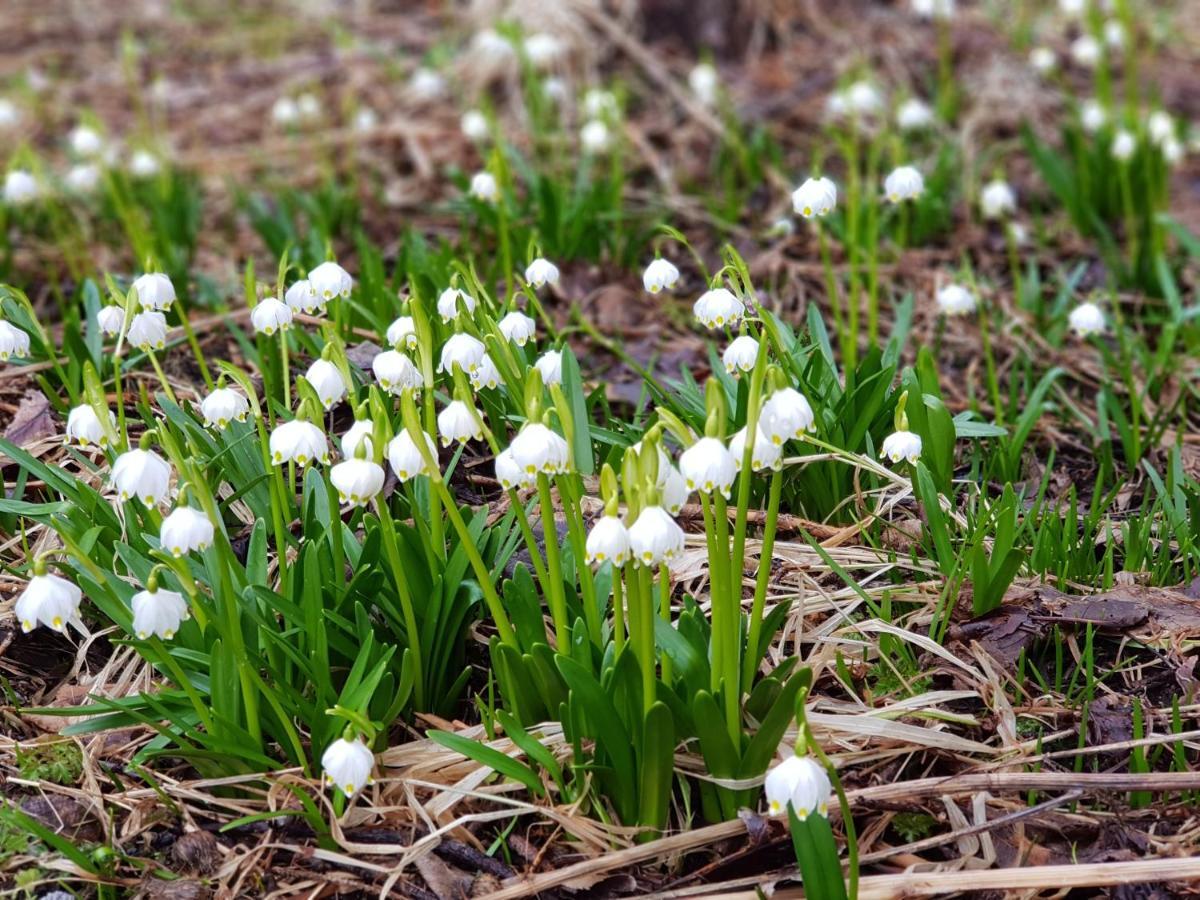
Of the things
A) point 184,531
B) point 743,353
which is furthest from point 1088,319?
point 184,531

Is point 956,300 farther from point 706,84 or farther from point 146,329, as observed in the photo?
point 146,329

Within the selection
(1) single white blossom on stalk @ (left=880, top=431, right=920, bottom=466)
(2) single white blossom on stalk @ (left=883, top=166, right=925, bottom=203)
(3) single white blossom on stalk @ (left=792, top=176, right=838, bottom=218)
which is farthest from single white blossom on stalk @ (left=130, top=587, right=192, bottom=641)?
(2) single white blossom on stalk @ (left=883, top=166, right=925, bottom=203)

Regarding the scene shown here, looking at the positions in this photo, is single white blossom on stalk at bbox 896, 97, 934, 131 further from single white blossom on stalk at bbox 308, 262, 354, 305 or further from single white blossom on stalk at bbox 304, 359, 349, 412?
single white blossom on stalk at bbox 304, 359, 349, 412

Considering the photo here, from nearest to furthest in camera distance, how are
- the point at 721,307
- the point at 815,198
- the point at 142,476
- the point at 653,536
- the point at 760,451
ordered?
the point at 653,536 < the point at 760,451 < the point at 142,476 < the point at 721,307 < the point at 815,198

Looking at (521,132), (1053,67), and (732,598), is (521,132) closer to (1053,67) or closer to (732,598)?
(1053,67)

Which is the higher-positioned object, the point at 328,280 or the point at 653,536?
the point at 328,280

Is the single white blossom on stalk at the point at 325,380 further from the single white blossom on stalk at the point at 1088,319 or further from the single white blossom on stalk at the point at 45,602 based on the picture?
the single white blossom on stalk at the point at 1088,319
